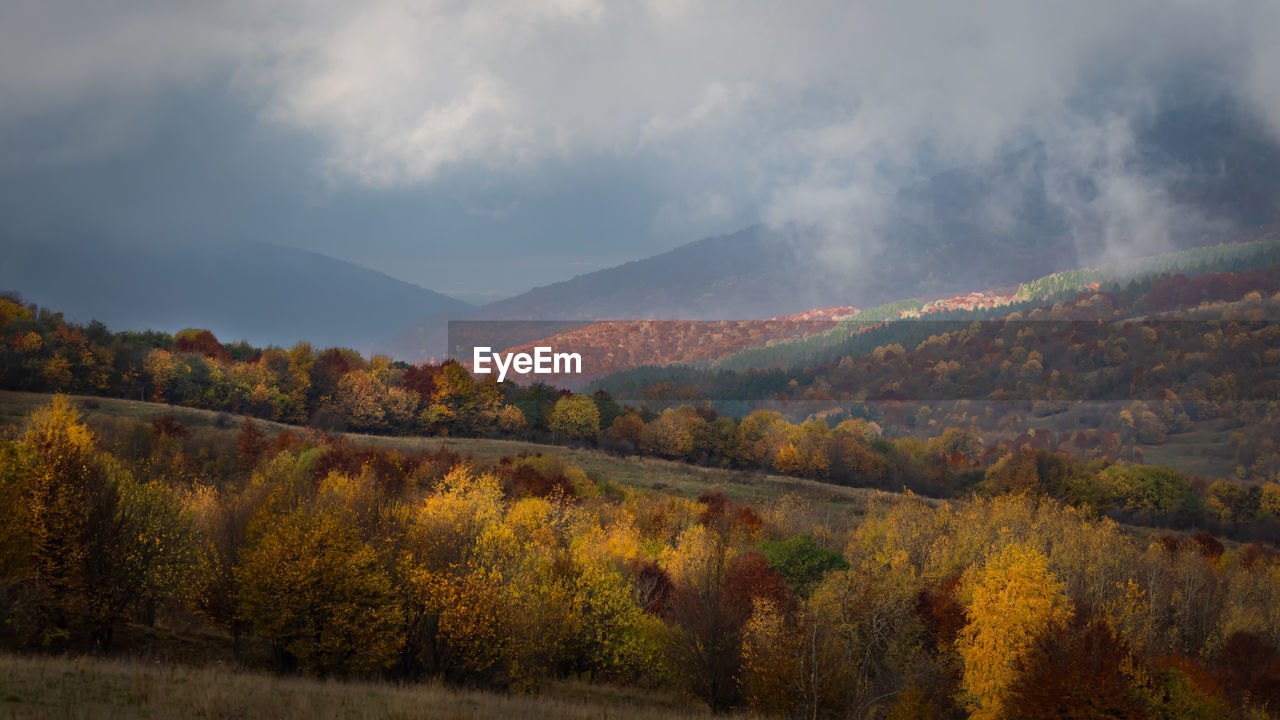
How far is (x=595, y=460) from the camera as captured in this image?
399 ft

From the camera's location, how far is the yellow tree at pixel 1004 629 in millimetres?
41812

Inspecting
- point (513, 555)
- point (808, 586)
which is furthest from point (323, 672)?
point (808, 586)

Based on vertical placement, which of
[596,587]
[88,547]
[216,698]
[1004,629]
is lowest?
[1004,629]

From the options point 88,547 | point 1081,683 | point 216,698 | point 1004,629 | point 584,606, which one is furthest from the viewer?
point 584,606

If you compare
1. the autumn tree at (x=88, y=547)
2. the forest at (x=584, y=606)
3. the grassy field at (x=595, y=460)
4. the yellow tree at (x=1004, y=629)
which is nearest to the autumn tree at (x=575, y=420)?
the grassy field at (x=595, y=460)

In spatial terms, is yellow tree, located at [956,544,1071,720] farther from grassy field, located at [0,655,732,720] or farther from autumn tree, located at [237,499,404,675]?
autumn tree, located at [237,499,404,675]

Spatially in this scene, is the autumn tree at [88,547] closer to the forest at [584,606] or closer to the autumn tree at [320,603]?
the forest at [584,606]

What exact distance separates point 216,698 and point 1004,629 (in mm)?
38344

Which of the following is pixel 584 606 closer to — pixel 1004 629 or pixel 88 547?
pixel 1004 629

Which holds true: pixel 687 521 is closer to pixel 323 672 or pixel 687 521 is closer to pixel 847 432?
pixel 323 672

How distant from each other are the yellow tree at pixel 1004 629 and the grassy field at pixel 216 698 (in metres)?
19.5

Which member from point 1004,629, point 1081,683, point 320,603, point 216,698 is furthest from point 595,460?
point 216,698

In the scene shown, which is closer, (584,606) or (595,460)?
(584,606)

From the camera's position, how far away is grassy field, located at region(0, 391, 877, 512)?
97.7 m
